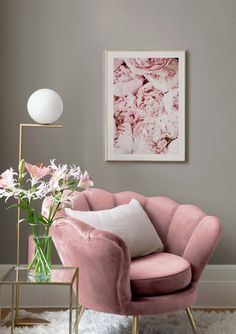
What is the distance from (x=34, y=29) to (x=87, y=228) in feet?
5.93

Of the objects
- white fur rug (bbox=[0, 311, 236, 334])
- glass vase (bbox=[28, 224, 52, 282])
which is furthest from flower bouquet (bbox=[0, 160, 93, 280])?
white fur rug (bbox=[0, 311, 236, 334])

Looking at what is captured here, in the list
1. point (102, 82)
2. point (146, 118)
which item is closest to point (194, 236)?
point (146, 118)

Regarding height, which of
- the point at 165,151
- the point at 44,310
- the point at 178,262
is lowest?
the point at 44,310

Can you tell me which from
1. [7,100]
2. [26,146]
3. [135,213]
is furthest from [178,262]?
[7,100]

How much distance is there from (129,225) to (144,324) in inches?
26.5

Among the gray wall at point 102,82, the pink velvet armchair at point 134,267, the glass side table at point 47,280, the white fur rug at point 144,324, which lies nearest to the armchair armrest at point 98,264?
the pink velvet armchair at point 134,267

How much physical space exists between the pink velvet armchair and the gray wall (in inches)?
26.9

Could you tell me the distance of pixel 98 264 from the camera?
309cm

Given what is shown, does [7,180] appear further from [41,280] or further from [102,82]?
[102,82]

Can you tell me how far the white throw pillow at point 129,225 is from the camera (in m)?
3.53

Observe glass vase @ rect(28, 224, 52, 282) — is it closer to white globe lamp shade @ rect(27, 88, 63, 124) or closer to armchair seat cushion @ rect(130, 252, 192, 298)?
armchair seat cushion @ rect(130, 252, 192, 298)

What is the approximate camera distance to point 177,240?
3674 millimetres

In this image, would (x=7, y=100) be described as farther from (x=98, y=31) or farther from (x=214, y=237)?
(x=214, y=237)

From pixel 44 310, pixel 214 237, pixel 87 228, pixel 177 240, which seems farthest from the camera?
pixel 44 310
